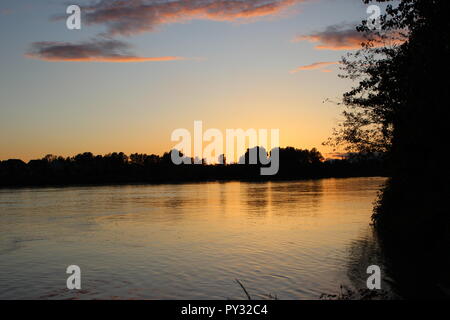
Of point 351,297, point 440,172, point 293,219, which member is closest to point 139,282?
point 351,297

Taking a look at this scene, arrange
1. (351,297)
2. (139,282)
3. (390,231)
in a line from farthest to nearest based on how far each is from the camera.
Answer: (390,231)
(139,282)
(351,297)

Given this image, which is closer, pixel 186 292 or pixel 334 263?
pixel 186 292

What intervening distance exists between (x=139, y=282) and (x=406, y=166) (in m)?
17.0

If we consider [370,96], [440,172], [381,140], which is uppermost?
[370,96]

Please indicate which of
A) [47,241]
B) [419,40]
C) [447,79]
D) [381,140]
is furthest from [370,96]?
[47,241]

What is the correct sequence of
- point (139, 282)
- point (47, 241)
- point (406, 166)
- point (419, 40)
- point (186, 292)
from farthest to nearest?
1. point (47, 241)
2. point (406, 166)
3. point (419, 40)
4. point (139, 282)
5. point (186, 292)

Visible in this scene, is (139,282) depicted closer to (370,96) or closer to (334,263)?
(334,263)

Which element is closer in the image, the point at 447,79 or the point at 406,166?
the point at 447,79

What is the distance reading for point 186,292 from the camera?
2147 centimetres

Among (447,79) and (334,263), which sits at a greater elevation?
(447,79)

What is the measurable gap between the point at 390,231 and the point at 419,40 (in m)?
15.6

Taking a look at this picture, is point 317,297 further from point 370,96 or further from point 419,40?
point 370,96

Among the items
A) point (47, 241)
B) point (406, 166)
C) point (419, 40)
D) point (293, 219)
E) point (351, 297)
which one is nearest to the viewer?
point (351, 297)

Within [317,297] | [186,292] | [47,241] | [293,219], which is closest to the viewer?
[317,297]
